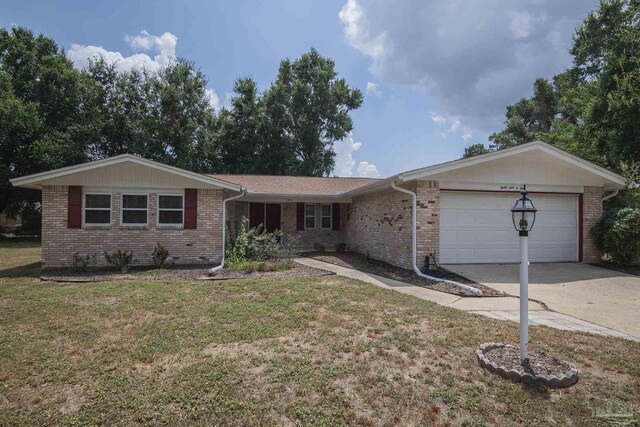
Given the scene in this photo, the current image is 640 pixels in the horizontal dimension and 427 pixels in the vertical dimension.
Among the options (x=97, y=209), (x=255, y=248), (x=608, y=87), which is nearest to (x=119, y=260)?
(x=97, y=209)

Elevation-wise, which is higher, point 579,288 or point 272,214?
point 272,214

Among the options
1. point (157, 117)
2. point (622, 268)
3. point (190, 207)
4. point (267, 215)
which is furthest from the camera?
point (157, 117)

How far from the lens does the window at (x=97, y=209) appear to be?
10.7 metres

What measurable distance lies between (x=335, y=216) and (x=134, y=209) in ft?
27.6

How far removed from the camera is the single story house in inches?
387

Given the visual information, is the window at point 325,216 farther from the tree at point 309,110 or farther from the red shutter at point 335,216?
the tree at point 309,110

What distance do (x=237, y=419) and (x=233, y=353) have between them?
1.21 meters

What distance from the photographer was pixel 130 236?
10844 millimetres

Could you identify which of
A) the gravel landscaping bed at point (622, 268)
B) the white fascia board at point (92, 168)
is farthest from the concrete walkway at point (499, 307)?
the white fascia board at point (92, 168)

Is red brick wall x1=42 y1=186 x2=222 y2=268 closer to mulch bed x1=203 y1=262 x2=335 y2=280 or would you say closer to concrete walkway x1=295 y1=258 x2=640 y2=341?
mulch bed x1=203 y1=262 x2=335 y2=280

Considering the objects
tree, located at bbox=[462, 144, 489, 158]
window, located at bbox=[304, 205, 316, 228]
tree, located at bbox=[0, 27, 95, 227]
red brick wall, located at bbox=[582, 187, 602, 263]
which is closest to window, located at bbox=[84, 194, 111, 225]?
window, located at bbox=[304, 205, 316, 228]

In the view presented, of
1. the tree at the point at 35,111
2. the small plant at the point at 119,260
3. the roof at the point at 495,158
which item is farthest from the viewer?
the tree at the point at 35,111

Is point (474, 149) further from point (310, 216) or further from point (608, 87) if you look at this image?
point (310, 216)

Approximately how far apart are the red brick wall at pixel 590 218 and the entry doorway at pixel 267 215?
11.3 metres
